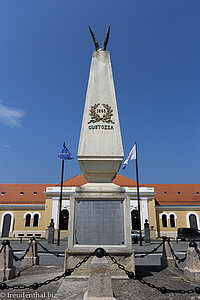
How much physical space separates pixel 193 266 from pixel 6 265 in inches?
158

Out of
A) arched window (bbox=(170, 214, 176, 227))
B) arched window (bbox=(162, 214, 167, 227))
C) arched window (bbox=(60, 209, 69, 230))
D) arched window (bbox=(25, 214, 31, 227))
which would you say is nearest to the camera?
arched window (bbox=(60, 209, 69, 230))

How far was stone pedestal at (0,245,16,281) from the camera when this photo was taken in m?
4.56

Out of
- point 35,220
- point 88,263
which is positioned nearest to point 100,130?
point 88,263

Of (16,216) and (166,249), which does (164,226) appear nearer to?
(16,216)

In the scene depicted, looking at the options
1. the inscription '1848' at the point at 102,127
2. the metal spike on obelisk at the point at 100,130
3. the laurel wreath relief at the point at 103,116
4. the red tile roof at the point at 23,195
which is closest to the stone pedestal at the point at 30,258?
the metal spike on obelisk at the point at 100,130

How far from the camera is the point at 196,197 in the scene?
Answer: 3378cm

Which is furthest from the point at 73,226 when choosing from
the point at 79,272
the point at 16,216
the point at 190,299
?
the point at 16,216

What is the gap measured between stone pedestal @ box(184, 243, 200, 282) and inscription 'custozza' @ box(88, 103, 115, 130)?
3.32 metres

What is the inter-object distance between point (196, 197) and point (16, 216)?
27.9 metres

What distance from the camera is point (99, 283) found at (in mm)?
2568

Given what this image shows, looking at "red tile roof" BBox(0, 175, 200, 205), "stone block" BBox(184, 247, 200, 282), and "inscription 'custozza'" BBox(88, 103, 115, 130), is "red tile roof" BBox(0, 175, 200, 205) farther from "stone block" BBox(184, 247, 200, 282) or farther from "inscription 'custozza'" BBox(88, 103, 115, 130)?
"stone block" BBox(184, 247, 200, 282)

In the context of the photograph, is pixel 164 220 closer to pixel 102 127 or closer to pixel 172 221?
pixel 172 221

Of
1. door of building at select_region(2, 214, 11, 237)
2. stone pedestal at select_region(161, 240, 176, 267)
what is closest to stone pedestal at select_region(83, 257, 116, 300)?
stone pedestal at select_region(161, 240, 176, 267)

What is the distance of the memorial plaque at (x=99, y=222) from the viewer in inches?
176
